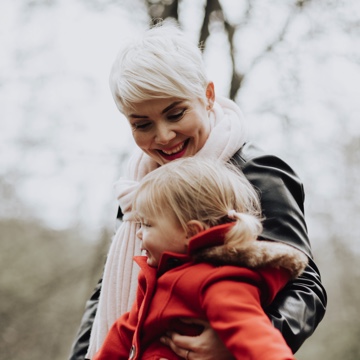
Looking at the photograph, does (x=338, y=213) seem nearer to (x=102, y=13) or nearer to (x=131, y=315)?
(x=102, y=13)

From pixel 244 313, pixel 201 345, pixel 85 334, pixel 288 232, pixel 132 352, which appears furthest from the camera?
pixel 85 334

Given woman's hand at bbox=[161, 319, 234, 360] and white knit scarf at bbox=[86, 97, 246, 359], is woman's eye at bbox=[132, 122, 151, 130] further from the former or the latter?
woman's hand at bbox=[161, 319, 234, 360]

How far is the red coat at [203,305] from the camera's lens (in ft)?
3.96

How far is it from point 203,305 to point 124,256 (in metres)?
0.74

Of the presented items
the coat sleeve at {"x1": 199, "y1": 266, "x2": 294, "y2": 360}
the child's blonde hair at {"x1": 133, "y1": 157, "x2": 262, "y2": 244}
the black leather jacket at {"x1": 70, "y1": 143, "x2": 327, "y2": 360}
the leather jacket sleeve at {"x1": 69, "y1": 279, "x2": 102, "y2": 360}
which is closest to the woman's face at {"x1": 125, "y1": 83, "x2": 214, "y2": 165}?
the black leather jacket at {"x1": 70, "y1": 143, "x2": 327, "y2": 360}

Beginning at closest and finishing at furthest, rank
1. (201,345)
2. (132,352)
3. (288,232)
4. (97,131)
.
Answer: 1. (201,345)
2. (132,352)
3. (288,232)
4. (97,131)

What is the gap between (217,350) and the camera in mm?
1368

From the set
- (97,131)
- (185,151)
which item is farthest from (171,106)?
(97,131)

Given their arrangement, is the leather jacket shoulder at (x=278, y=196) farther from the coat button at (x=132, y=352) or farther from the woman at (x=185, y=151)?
the coat button at (x=132, y=352)

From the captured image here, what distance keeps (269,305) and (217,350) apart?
231 millimetres

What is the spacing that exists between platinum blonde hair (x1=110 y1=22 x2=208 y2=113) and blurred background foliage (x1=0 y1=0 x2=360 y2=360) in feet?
12.9

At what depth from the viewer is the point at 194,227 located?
4.78 feet

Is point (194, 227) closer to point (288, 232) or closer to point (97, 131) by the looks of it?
point (288, 232)

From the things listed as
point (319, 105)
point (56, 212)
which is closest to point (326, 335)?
point (319, 105)
